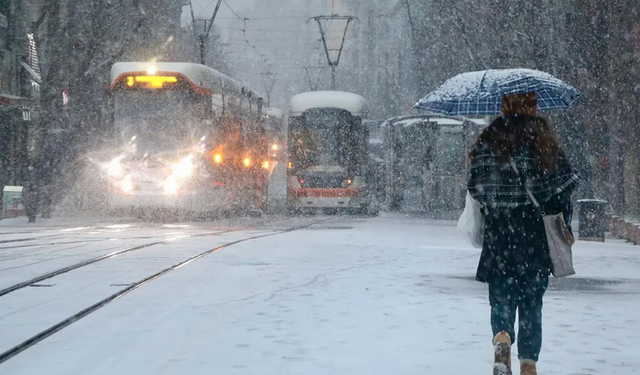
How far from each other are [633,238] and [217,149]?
10253 mm

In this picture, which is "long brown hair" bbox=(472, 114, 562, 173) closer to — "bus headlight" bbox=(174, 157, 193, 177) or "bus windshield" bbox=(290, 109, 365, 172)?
"bus headlight" bbox=(174, 157, 193, 177)

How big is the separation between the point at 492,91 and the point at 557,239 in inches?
209

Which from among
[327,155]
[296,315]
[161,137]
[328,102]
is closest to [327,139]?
[327,155]

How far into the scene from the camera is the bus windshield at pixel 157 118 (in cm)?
2391

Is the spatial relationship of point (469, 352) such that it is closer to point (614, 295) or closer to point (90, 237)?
point (614, 295)

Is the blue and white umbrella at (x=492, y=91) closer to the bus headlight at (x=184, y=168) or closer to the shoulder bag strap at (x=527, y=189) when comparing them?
the shoulder bag strap at (x=527, y=189)

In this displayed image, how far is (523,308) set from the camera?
18.6 ft

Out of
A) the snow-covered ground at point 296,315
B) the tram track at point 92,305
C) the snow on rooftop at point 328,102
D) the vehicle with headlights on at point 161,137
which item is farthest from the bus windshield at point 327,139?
the snow-covered ground at point 296,315

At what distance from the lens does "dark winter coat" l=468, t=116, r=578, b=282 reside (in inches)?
220

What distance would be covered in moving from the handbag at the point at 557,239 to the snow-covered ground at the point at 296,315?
0.96 m

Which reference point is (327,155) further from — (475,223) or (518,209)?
(518,209)

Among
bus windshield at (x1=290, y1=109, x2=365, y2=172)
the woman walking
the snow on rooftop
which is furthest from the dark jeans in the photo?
the snow on rooftop

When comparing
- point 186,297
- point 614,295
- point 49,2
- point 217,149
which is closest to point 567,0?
point 217,149

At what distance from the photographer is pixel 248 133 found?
1168 inches
